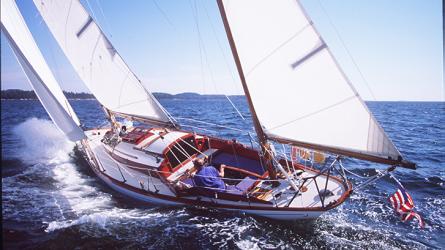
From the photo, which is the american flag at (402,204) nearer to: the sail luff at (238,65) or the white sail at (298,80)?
→ the white sail at (298,80)

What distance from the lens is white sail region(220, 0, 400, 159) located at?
6.42m

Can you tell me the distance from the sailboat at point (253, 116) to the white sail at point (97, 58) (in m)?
0.04

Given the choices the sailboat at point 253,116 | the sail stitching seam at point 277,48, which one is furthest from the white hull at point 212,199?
the sail stitching seam at point 277,48

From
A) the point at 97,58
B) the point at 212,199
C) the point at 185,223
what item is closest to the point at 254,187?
the point at 212,199

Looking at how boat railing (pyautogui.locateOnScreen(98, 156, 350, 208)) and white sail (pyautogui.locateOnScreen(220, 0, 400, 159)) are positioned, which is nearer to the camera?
white sail (pyautogui.locateOnScreen(220, 0, 400, 159))

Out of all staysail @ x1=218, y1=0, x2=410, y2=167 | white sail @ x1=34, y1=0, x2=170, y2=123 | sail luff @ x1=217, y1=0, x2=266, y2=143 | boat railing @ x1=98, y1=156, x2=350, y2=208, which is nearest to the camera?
staysail @ x1=218, y1=0, x2=410, y2=167

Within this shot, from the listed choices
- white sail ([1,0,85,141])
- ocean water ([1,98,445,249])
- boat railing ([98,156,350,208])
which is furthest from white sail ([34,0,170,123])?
ocean water ([1,98,445,249])

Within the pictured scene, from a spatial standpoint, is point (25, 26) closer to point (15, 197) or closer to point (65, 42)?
point (65, 42)

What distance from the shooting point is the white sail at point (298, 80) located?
6.42m

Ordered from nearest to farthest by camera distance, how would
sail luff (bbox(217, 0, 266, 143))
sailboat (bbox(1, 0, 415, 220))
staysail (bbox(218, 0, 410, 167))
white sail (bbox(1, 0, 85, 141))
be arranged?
staysail (bbox(218, 0, 410, 167)), sailboat (bbox(1, 0, 415, 220)), sail luff (bbox(217, 0, 266, 143)), white sail (bbox(1, 0, 85, 141))

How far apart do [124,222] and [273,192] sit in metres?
5.05

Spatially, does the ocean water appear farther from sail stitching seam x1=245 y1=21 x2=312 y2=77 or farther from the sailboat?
sail stitching seam x1=245 y1=21 x2=312 y2=77

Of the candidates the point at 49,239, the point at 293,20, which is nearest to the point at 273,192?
the point at 293,20

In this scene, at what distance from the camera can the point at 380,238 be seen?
8.04m
